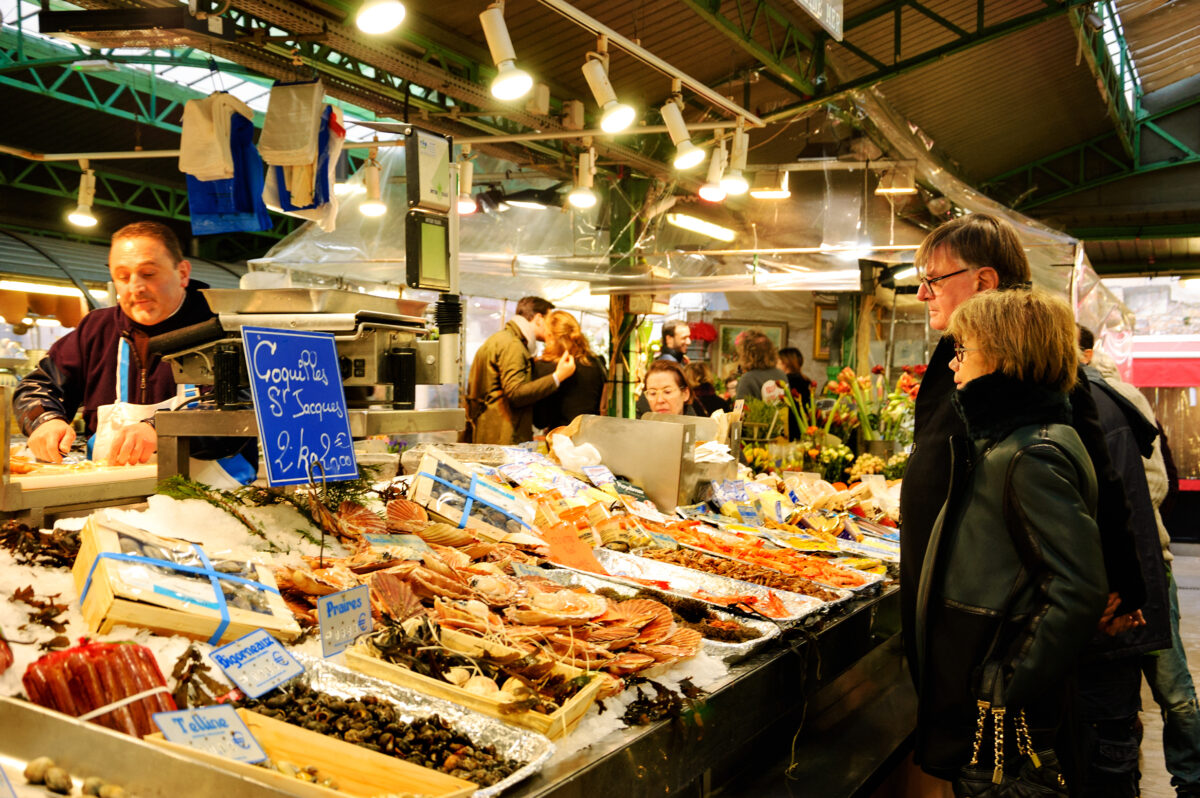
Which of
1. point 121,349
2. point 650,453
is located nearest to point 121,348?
point 121,349

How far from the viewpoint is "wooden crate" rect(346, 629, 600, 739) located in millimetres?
1475

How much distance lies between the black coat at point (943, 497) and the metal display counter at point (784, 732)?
0.29 meters

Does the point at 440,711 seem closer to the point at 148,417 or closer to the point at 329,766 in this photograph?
the point at 329,766

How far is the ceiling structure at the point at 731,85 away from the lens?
20.5 feet

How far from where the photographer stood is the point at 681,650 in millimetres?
1898

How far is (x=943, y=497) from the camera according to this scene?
227 cm

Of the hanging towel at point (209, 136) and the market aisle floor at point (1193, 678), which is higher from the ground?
the hanging towel at point (209, 136)

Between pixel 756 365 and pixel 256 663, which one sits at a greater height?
pixel 756 365

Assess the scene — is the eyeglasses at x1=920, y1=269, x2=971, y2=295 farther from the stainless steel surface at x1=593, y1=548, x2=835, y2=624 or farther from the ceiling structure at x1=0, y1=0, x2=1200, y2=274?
the ceiling structure at x1=0, y1=0, x2=1200, y2=274

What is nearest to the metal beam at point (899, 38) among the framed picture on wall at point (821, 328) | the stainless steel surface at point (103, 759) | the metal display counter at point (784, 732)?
the metal display counter at point (784, 732)

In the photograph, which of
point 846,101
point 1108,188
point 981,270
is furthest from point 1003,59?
point 981,270

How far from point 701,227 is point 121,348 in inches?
290

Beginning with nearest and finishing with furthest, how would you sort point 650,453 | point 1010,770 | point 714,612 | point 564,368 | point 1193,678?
1. point 1010,770
2. point 714,612
3. point 650,453
4. point 1193,678
5. point 564,368

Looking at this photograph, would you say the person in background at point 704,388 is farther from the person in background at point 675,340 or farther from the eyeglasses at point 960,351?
the eyeglasses at point 960,351
